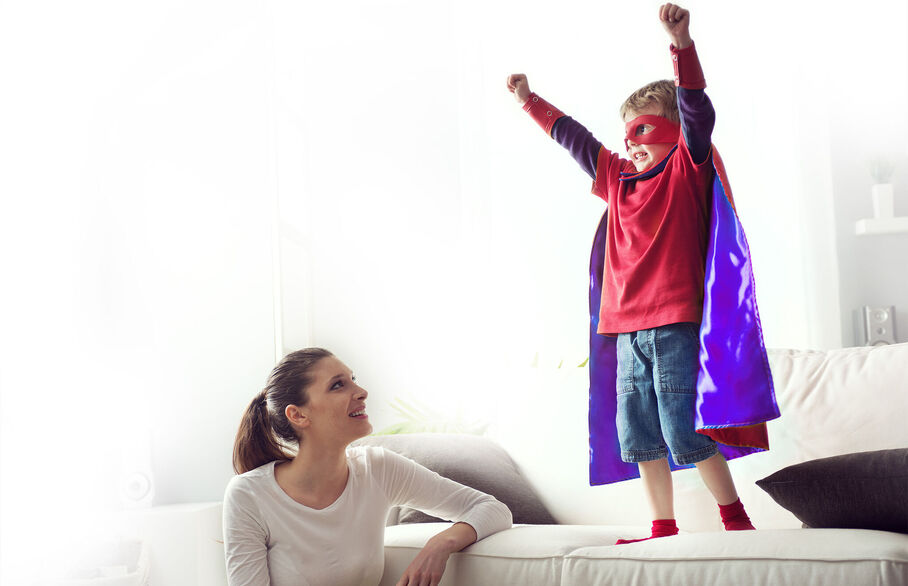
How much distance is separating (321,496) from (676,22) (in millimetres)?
1132

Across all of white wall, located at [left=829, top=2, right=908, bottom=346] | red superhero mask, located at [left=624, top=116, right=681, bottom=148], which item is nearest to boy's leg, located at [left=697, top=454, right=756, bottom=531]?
red superhero mask, located at [left=624, top=116, right=681, bottom=148]

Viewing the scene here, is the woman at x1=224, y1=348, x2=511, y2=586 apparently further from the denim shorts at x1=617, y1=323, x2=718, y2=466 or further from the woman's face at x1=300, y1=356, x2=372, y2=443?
the denim shorts at x1=617, y1=323, x2=718, y2=466

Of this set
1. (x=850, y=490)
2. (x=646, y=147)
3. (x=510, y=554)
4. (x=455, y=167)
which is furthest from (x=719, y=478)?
(x=455, y=167)

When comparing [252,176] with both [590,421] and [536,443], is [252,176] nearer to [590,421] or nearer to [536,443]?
[536,443]

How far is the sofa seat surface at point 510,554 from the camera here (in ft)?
4.71

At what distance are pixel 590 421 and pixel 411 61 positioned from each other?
85.5 inches

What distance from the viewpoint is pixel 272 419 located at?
1667 mm

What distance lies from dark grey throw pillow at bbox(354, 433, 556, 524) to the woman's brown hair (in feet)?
1.51

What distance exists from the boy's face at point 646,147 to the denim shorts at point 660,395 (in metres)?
0.36

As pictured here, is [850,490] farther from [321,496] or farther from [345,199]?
[345,199]

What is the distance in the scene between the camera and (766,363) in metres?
1.49

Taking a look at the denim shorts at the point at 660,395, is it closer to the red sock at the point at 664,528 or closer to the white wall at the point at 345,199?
the red sock at the point at 664,528

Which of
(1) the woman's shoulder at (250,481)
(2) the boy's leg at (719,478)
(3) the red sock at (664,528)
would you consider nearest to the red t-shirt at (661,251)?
(2) the boy's leg at (719,478)

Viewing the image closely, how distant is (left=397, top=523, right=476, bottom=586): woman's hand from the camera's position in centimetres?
147
